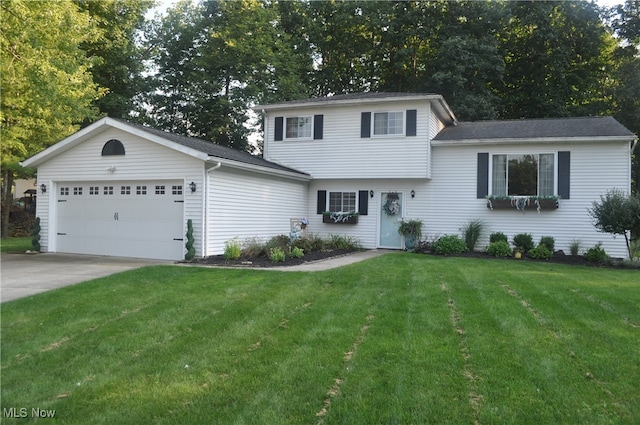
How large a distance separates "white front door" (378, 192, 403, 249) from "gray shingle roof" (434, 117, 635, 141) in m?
2.49

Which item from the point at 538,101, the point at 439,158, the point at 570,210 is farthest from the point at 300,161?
the point at 538,101

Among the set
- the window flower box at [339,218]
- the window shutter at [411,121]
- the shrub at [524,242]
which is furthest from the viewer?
the window flower box at [339,218]

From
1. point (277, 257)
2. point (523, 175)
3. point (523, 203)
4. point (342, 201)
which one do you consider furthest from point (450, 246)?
point (277, 257)

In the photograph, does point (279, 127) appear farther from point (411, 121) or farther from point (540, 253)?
point (540, 253)

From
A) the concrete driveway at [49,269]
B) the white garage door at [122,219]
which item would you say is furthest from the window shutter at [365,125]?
the concrete driveway at [49,269]

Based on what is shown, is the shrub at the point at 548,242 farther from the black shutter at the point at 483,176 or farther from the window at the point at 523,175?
the black shutter at the point at 483,176

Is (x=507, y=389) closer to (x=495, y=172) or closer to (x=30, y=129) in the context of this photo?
(x=495, y=172)

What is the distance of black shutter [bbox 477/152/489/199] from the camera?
14641mm

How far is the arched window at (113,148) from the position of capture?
41.1ft

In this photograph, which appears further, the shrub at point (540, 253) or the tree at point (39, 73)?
the shrub at point (540, 253)

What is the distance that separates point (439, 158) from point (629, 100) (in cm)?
1392

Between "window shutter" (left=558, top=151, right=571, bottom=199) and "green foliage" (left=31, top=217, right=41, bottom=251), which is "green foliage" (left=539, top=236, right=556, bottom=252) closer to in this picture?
"window shutter" (left=558, top=151, right=571, bottom=199)

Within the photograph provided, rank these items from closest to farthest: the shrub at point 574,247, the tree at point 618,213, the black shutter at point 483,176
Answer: the tree at point 618,213 → the shrub at point 574,247 → the black shutter at point 483,176

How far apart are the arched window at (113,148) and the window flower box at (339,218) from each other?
704 cm
